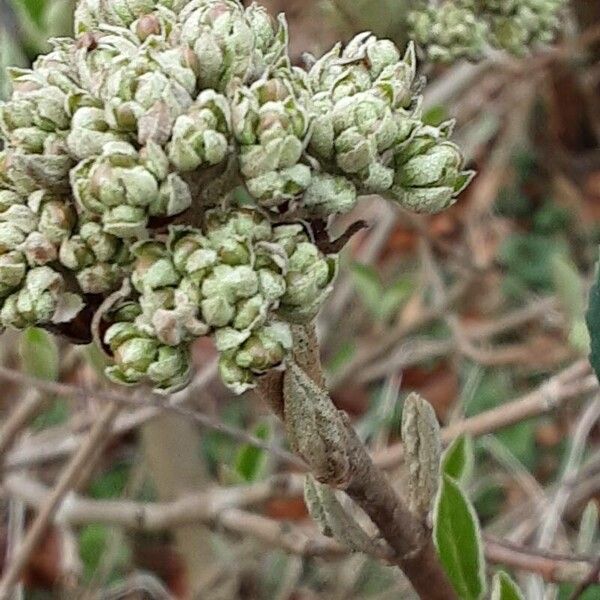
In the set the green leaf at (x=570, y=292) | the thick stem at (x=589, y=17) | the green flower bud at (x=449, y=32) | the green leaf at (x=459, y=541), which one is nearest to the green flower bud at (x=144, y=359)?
the green leaf at (x=459, y=541)

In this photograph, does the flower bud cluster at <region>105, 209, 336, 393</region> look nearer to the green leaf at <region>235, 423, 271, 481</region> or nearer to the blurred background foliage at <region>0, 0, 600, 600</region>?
the blurred background foliage at <region>0, 0, 600, 600</region>

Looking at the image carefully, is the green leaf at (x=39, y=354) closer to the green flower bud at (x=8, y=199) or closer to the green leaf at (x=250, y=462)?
the green leaf at (x=250, y=462)

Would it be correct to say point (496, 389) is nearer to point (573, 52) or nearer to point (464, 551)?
point (573, 52)

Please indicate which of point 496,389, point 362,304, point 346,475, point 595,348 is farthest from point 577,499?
point 346,475

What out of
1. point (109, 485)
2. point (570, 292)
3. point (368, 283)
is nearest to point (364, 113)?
point (570, 292)

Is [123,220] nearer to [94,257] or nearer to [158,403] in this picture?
[94,257]
